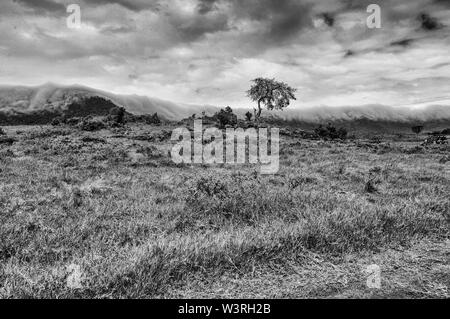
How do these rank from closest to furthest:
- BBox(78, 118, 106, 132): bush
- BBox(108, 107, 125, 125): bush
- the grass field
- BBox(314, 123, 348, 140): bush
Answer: the grass field, BBox(78, 118, 106, 132): bush, BBox(108, 107, 125, 125): bush, BBox(314, 123, 348, 140): bush

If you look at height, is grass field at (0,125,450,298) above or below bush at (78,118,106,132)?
below

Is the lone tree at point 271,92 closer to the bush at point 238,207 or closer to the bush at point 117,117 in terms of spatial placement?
the bush at point 117,117

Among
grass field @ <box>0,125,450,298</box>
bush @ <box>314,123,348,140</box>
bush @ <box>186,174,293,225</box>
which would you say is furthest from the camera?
bush @ <box>314,123,348,140</box>

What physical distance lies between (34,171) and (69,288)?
489 inches

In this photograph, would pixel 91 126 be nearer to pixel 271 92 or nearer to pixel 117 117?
pixel 117 117

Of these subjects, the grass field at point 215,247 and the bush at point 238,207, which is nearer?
the grass field at point 215,247

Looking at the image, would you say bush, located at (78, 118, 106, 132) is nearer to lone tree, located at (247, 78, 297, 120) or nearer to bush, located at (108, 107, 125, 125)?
bush, located at (108, 107, 125, 125)

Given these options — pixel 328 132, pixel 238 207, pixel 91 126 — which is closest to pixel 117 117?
pixel 91 126

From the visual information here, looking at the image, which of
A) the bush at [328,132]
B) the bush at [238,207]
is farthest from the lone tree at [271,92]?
the bush at [238,207]

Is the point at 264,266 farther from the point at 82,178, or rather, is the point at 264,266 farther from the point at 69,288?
the point at 82,178

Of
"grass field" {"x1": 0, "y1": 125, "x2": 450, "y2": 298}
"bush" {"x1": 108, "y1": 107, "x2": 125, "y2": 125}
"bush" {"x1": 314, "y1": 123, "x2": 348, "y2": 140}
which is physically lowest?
"grass field" {"x1": 0, "y1": 125, "x2": 450, "y2": 298}

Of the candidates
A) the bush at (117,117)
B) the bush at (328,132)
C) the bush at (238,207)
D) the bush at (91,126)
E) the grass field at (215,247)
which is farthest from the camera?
the bush at (328,132)

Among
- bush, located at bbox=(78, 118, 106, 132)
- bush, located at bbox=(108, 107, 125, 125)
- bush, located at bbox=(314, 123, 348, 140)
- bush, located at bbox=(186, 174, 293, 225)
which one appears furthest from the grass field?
bush, located at bbox=(314, 123, 348, 140)
